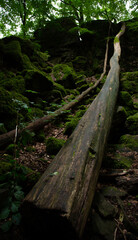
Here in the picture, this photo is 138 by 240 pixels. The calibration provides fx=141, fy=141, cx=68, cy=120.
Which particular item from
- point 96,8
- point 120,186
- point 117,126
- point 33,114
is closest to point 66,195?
point 120,186

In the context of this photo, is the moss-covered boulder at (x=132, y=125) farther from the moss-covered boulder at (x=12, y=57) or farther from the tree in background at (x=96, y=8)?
the tree in background at (x=96, y=8)

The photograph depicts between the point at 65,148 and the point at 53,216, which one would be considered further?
the point at 65,148

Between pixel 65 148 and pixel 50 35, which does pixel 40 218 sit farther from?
pixel 50 35

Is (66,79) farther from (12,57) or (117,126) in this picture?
(117,126)

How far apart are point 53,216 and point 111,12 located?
1301 cm

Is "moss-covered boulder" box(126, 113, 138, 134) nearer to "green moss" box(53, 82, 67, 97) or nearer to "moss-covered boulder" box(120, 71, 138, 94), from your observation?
"moss-covered boulder" box(120, 71, 138, 94)

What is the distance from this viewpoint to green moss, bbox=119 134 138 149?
341 cm

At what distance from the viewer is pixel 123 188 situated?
2.26 meters

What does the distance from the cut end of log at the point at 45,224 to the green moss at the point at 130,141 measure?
2.67m

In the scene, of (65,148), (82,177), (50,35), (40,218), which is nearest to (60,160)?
(65,148)

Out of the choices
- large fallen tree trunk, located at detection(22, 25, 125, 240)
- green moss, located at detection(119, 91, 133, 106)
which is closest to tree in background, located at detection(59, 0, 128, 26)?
green moss, located at detection(119, 91, 133, 106)

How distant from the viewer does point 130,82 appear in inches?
265

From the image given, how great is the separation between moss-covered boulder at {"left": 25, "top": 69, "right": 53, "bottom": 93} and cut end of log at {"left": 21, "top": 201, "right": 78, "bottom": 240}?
461 cm

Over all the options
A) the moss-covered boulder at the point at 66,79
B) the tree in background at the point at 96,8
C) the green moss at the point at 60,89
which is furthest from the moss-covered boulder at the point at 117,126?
the tree in background at the point at 96,8
